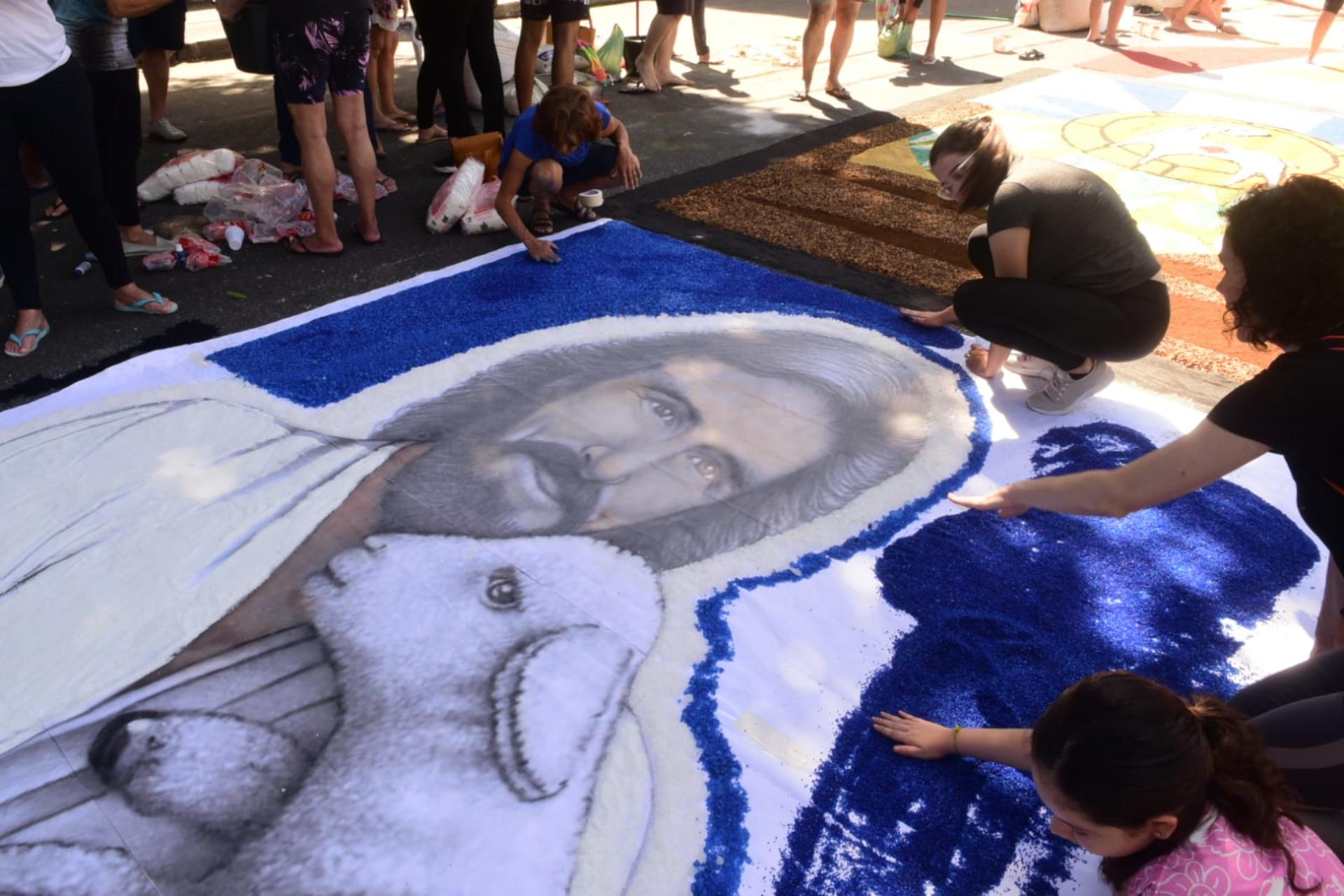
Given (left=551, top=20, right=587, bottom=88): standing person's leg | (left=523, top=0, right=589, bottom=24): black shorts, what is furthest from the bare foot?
(left=523, top=0, right=589, bottom=24): black shorts

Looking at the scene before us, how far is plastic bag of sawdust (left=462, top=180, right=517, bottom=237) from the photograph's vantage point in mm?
4055

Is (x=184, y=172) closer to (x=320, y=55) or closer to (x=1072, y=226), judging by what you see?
(x=320, y=55)

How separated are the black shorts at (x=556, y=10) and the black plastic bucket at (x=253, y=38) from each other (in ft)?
4.80

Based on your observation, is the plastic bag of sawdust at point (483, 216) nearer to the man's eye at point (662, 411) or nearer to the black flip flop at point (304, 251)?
the black flip flop at point (304, 251)

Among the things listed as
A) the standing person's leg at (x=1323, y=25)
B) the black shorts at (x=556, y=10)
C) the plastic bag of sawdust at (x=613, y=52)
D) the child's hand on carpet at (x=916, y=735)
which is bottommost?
the child's hand on carpet at (x=916, y=735)

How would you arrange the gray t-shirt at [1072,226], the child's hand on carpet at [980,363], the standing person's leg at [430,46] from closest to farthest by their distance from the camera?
the gray t-shirt at [1072,226] → the child's hand on carpet at [980,363] → the standing person's leg at [430,46]

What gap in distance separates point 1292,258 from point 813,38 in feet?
17.2

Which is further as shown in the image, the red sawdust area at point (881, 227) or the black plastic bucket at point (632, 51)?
the black plastic bucket at point (632, 51)

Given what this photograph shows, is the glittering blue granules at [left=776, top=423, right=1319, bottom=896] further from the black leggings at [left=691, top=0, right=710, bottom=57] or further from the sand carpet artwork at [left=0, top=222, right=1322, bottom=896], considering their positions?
the black leggings at [left=691, top=0, right=710, bottom=57]

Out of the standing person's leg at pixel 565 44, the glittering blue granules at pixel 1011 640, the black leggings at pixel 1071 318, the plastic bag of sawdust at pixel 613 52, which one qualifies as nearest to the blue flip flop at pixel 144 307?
the standing person's leg at pixel 565 44

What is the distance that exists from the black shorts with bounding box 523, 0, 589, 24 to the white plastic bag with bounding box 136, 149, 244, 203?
5.40 feet

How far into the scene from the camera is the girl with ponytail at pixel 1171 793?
1296 millimetres

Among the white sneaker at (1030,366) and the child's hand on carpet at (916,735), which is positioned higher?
the white sneaker at (1030,366)

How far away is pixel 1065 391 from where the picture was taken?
3.01 metres
